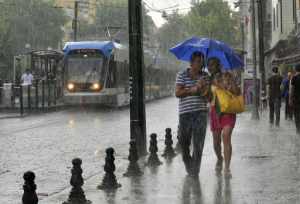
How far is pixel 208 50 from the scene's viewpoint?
12.0m

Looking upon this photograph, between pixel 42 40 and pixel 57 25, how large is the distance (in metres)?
3.91

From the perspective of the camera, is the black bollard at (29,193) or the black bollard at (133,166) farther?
the black bollard at (133,166)

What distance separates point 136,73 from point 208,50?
2364 mm

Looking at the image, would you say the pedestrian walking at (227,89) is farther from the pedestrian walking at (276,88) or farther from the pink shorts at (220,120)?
the pedestrian walking at (276,88)

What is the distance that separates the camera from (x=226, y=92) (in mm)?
11539

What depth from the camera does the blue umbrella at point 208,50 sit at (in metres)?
11.8

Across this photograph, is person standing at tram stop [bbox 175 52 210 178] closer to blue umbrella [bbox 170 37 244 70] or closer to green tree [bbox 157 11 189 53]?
blue umbrella [bbox 170 37 244 70]

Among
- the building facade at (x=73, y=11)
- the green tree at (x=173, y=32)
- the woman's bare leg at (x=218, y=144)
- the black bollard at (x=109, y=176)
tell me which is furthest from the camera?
the building facade at (x=73, y=11)

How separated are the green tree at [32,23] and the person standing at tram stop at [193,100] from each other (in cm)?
7850

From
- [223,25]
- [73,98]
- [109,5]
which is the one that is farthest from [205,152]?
[109,5]

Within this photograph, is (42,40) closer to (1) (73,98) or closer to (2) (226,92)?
(1) (73,98)

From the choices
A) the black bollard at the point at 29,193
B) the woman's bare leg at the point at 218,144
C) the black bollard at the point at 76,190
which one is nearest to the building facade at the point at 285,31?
the woman's bare leg at the point at 218,144

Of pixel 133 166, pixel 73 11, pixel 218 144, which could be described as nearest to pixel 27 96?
pixel 218 144

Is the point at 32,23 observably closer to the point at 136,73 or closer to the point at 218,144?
the point at 136,73
